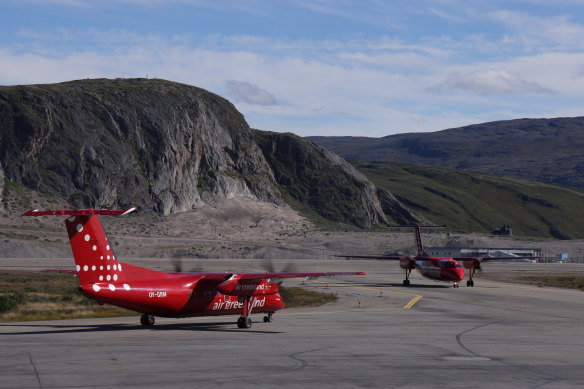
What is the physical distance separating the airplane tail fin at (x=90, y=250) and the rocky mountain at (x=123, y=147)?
410 ft

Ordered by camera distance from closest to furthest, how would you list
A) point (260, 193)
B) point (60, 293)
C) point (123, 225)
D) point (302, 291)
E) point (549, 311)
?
1. point (549, 311)
2. point (60, 293)
3. point (302, 291)
4. point (123, 225)
5. point (260, 193)

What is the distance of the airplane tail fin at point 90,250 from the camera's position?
2842 centimetres

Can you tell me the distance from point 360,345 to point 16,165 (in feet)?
460

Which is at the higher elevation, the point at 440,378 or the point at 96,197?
the point at 96,197

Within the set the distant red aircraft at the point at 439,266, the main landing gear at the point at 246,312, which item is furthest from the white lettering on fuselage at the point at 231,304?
the distant red aircraft at the point at 439,266

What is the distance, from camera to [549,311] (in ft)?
149

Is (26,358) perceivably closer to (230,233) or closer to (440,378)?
(440,378)

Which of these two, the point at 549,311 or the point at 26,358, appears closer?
the point at 26,358

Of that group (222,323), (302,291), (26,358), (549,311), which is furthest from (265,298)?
(302,291)

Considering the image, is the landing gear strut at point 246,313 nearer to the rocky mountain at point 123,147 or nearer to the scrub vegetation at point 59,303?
the scrub vegetation at point 59,303

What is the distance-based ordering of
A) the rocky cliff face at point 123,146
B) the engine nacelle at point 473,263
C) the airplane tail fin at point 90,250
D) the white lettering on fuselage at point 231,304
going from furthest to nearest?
the rocky cliff face at point 123,146
the engine nacelle at point 473,263
the white lettering on fuselage at point 231,304
the airplane tail fin at point 90,250

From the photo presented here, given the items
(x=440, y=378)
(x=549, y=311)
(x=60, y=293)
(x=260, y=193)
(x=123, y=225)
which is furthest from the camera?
(x=260, y=193)

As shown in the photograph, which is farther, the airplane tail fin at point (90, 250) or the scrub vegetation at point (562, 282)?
the scrub vegetation at point (562, 282)

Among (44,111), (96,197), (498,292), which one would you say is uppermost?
(44,111)
